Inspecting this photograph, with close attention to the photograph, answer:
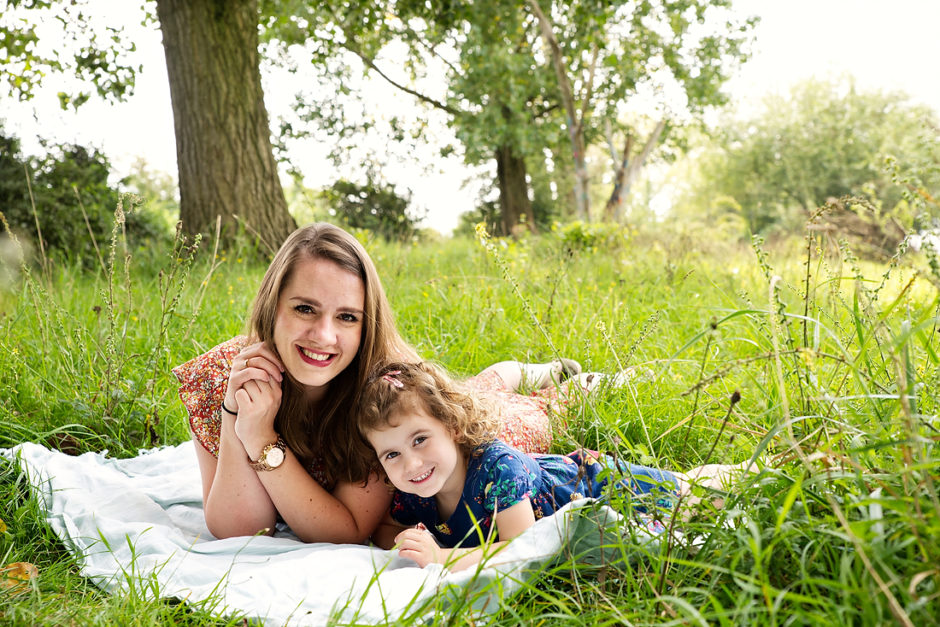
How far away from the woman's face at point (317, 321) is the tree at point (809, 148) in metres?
23.9

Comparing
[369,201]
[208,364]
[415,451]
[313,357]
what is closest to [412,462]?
[415,451]

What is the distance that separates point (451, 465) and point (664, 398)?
119cm

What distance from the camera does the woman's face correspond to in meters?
2.34

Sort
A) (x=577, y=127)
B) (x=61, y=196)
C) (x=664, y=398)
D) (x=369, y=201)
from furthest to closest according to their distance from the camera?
(x=369, y=201) → (x=577, y=127) → (x=61, y=196) → (x=664, y=398)

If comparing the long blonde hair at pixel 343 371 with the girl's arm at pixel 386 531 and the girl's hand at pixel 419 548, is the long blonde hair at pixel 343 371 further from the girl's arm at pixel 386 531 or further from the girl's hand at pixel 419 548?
the girl's hand at pixel 419 548

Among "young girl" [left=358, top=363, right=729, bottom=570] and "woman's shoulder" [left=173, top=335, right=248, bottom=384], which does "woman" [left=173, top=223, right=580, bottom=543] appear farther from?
"young girl" [left=358, top=363, right=729, bottom=570]

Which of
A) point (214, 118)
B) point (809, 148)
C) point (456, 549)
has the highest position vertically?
point (809, 148)

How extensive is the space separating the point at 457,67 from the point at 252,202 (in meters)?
7.28

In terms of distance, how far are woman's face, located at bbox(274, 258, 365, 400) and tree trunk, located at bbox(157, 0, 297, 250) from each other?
4414 millimetres

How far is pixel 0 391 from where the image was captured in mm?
3303

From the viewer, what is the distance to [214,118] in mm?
6594

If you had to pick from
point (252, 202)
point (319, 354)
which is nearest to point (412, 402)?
point (319, 354)

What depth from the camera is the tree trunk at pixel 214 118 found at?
6566 mm

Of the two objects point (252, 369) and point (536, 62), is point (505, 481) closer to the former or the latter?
point (252, 369)
